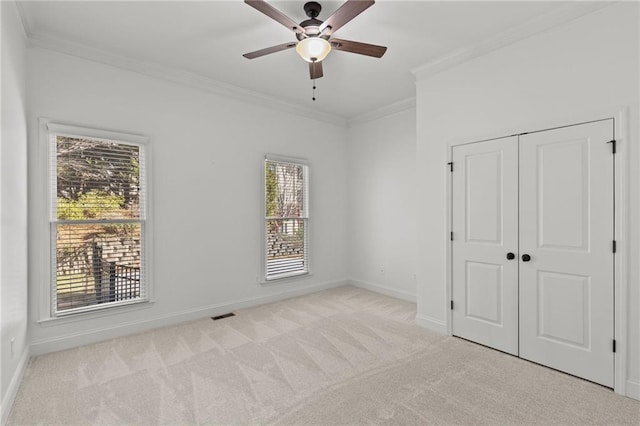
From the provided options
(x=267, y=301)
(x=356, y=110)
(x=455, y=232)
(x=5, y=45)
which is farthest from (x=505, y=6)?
(x=267, y=301)

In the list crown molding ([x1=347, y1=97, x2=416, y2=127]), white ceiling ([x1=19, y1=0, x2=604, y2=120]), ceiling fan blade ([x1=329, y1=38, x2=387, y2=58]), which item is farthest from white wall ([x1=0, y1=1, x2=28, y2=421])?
crown molding ([x1=347, y1=97, x2=416, y2=127])

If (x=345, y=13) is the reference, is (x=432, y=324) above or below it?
below

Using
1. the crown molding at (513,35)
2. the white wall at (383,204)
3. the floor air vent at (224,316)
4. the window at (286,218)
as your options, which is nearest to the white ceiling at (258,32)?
the crown molding at (513,35)

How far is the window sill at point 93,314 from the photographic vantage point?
10.2ft

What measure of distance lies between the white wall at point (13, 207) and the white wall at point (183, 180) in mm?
219

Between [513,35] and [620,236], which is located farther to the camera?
[513,35]

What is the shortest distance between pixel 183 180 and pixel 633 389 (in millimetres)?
4716

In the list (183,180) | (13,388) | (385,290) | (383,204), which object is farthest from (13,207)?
(385,290)

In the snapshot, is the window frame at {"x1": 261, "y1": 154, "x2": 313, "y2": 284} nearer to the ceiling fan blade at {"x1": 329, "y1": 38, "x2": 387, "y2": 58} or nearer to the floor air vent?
the floor air vent

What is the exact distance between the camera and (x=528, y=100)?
2984mm

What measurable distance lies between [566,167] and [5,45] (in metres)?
4.52

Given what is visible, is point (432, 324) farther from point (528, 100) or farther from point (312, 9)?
point (312, 9)

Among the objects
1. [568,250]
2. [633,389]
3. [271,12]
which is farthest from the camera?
[568,250]

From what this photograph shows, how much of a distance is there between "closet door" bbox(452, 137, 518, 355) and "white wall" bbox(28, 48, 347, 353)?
99.7 inches
